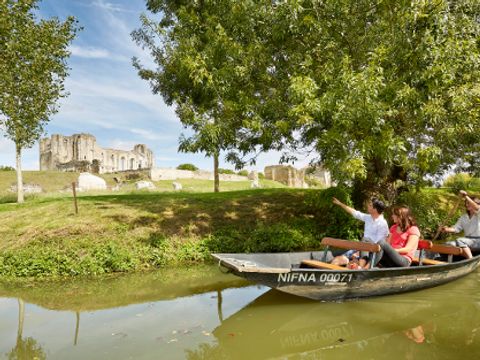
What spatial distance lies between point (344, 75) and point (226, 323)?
6004mm

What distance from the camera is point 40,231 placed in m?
11.8

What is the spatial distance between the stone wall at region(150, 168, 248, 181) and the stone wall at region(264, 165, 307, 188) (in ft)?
10.9

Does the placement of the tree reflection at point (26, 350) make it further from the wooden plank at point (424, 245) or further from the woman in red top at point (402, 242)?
the wooden plank at point (424, 245)

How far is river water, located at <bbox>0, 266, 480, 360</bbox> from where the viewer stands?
A: 5355 mm

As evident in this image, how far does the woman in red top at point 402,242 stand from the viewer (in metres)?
7.53

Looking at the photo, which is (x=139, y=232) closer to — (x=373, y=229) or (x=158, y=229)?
(x=158, y=229)

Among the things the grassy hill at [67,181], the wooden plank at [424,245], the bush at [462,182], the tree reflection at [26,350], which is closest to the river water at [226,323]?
the tree reflection at [26,350]

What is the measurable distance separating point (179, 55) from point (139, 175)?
1046 inches

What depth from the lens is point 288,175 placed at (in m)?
35.6

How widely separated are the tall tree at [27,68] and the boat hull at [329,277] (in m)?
15.7

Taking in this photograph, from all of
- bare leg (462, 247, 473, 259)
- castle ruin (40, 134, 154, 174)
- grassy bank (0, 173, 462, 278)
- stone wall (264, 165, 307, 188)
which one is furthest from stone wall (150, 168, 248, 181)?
bare leg (462, 247, 473, 259)

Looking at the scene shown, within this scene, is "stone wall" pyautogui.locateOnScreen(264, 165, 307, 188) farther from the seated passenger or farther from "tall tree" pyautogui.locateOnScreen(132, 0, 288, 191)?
the seated passenger

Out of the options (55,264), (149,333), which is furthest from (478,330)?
(55,264)

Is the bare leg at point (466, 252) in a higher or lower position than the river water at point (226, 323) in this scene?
higher
